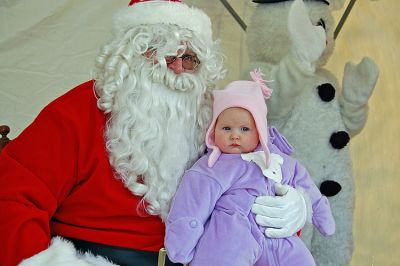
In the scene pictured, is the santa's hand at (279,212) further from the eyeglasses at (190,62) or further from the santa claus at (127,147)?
the eyeglasses at (190,62)

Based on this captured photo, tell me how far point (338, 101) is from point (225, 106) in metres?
0.53

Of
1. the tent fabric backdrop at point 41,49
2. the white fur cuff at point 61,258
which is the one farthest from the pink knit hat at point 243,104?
the tent fabric backdrop at point 41,49

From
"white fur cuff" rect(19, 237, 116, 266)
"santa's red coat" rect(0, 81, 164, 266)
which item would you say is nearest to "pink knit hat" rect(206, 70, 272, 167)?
"santa's red coat" rect(0, 81, 164, 266)

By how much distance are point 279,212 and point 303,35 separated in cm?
51

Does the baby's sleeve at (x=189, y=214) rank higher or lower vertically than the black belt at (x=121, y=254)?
higher

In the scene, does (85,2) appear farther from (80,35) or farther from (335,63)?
(335,63)

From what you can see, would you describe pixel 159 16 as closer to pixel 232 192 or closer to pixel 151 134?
pixel 151 134

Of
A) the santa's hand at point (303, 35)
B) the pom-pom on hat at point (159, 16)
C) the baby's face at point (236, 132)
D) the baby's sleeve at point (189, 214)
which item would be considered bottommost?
the baby's sleeve at point (189, 214)

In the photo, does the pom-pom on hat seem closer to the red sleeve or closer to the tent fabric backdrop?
the red sleeve

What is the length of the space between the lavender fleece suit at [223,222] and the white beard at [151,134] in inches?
2.6

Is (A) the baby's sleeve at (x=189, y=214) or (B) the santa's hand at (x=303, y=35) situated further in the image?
(B) the santa's hand at (x=303, y=35)

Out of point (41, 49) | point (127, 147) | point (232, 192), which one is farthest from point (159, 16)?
point (41, 49)

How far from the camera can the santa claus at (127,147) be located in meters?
1.32

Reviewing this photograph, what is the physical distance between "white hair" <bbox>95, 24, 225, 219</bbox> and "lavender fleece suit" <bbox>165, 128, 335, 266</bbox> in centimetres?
8
